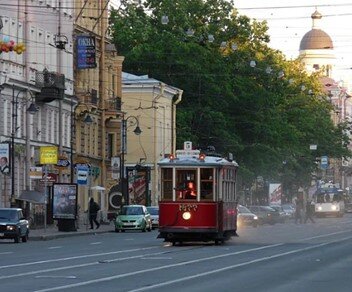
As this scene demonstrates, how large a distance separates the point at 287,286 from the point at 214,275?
3466mm

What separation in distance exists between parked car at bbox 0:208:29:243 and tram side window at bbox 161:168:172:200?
8557mm

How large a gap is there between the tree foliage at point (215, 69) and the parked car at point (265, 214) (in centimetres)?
772

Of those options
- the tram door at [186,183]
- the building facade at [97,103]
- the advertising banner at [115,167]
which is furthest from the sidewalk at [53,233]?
the tram door at [186,183]

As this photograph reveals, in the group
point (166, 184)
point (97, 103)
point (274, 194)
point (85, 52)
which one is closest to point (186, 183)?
point (166, 184)

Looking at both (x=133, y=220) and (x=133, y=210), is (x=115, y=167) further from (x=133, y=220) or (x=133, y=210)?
(x=133, y=220)

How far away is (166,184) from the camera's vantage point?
152ft

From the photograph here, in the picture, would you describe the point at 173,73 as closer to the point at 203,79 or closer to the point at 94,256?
the point at 203,79

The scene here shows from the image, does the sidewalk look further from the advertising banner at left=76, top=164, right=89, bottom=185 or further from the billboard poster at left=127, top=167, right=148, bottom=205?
the billboard poster at left=127, top=167, right=148, bottom=205

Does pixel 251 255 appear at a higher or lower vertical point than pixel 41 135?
lower

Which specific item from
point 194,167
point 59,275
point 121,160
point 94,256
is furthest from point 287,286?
point 121,160

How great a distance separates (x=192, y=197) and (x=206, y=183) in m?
0.65

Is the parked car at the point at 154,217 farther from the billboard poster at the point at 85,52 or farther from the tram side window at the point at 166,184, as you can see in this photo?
the tram side window at the point at 166,184

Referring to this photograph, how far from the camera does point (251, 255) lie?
39.3m

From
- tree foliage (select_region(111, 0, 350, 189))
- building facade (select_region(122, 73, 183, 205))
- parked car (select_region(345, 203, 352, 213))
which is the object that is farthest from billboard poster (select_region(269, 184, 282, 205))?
parked car (select_region(345, 203, 352, 213))
